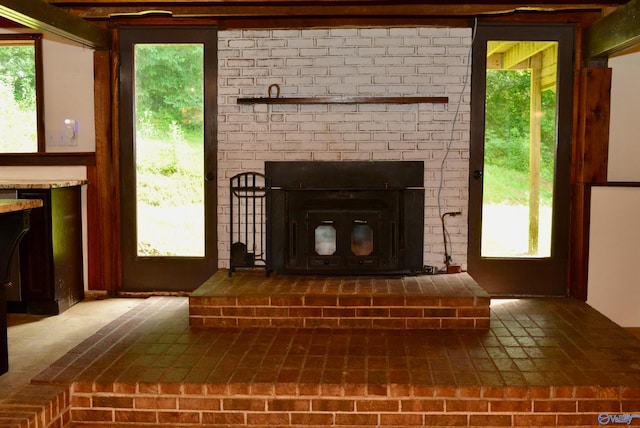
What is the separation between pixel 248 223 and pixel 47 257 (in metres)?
1.46

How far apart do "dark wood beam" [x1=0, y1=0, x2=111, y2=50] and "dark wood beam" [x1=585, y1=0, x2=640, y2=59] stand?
3632 mm

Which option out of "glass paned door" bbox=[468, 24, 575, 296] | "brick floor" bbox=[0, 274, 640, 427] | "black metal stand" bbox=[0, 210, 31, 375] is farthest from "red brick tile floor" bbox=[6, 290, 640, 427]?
"glass paned door" bbox=[468, 24, 575, 296]

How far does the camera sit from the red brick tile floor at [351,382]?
3.02 m

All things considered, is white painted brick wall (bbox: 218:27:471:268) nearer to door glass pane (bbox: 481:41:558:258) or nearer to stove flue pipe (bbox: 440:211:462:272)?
stove flue pipe (bbox: 440:211:462:272)

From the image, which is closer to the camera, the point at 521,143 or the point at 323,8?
the point at 323,8


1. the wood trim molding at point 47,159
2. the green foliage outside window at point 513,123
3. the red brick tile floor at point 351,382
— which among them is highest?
the green foliage outside window at point 513,123

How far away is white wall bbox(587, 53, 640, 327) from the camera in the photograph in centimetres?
483

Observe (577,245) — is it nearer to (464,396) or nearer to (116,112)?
(464,396)

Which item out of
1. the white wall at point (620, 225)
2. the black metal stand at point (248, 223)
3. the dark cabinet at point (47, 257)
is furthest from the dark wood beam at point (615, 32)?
the dark cabinet at point (47, 257)

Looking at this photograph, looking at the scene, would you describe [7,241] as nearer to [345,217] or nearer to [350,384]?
[350,384]

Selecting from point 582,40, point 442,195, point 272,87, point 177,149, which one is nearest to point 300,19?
point 272,87

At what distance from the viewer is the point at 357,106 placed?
4.93 metres

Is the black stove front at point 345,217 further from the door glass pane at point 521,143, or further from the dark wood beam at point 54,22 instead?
the dark wood beam at point 54,22

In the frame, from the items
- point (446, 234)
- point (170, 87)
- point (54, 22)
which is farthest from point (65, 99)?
point (446, 234)
